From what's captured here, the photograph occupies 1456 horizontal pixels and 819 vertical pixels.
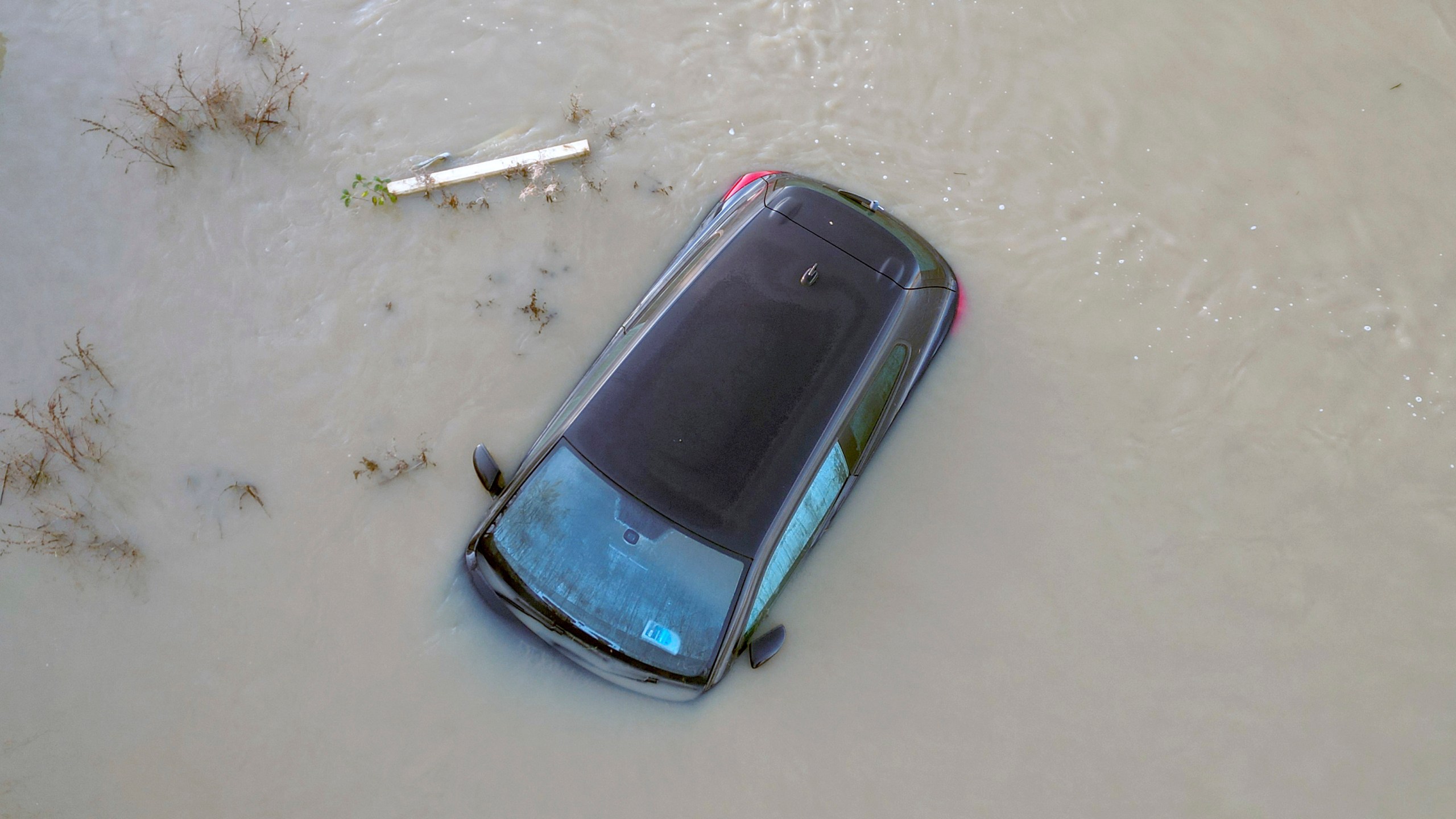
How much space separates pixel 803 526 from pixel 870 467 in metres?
1.05

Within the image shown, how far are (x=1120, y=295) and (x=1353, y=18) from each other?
296 cm

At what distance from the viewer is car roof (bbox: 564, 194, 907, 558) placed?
346cm

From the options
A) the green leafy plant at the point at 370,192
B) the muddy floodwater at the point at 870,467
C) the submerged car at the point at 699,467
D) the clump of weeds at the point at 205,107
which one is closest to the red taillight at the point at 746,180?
the muddy floodwater at the point at 870,467

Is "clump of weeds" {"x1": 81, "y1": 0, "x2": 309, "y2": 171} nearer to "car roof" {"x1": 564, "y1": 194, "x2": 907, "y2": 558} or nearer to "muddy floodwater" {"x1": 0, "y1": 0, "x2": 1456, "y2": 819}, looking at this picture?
"muddy floodwater" {"x1": 0, "y1": 0, "x2": 1456, "y2": 819}

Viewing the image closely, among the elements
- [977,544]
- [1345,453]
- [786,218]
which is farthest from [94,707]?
[1345,453]

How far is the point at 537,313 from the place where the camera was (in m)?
4.81

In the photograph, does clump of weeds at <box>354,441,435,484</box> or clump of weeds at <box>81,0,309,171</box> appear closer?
clump of weeds at <box>354,441,435,484</box>

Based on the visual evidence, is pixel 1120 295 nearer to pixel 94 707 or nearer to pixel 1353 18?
pixel 1353 18

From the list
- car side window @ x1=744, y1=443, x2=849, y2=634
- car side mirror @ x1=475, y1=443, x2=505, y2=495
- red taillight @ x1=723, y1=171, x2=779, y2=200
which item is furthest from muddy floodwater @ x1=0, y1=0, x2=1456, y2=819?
car side window @ x1=744, y1=443, x2=849, y2=634

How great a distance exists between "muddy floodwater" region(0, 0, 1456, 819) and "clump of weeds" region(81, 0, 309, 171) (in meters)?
0.06

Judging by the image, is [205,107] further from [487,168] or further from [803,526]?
[803,526]

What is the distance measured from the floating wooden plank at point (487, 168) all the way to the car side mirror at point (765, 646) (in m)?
3.26

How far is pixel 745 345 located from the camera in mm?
3646

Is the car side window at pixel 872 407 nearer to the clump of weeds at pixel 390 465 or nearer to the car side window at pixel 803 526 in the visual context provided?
the car side window at pixel 803 526
